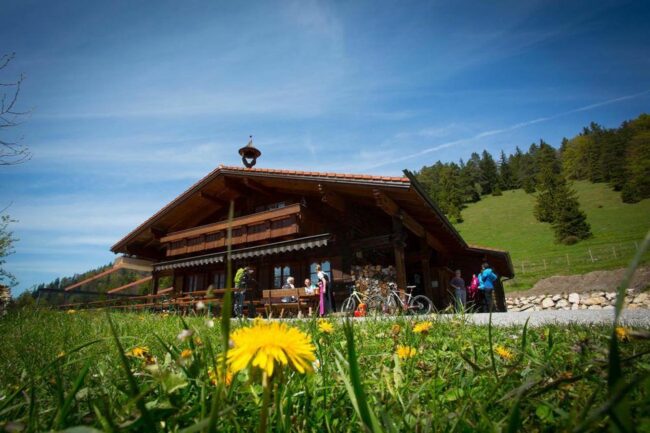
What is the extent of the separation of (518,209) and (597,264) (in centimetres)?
2907

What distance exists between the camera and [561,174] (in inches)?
2778

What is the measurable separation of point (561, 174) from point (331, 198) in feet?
251

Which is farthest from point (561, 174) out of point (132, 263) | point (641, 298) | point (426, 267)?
point (132, 263)

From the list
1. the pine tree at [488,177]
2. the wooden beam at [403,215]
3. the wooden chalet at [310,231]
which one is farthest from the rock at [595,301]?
the pine tree at [488,177]

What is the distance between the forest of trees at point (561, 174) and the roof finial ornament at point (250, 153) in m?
40.3

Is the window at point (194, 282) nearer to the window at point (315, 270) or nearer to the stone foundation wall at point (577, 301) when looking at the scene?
the window at point (315, 270)

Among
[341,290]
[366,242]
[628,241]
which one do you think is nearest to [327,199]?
[366,242]

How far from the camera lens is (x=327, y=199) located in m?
11.1

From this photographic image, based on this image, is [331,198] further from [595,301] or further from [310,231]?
[595,301]

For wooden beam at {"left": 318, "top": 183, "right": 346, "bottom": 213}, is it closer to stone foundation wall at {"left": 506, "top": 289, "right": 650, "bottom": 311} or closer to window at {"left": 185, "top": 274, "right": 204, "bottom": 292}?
window at {"left": 185, "top": 274, "right": 204, "bottom": 292}

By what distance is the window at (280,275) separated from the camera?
13391 millimetres

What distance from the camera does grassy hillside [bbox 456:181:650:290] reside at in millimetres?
32875

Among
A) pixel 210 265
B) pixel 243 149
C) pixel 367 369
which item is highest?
pixel 243 149

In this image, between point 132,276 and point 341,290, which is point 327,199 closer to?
point 341,290
